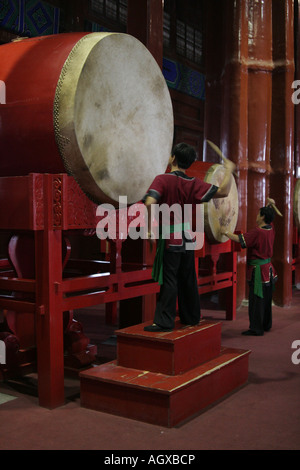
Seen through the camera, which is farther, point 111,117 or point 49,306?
point 111,117

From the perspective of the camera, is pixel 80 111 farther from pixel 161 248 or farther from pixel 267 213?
pixel 267 213

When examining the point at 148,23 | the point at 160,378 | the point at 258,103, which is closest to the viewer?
the point at 160,378

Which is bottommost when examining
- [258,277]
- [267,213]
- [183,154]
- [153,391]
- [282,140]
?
[153,391]

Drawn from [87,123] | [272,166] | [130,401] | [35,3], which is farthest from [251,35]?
[130,401]

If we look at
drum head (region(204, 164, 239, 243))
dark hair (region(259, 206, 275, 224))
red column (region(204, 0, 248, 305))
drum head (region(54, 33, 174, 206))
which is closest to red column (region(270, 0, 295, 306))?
red column (region(204, 0, 248, 305))

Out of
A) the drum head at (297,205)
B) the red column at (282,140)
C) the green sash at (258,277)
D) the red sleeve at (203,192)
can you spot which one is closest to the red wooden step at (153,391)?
the red sleeve at (203,192)

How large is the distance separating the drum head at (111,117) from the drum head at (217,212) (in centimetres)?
117

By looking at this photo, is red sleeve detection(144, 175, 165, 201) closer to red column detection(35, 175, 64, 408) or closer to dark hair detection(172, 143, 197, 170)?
dark hair detection(172, 143, 197, 170)

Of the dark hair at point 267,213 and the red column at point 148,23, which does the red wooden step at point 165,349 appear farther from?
the red column at point 148,23

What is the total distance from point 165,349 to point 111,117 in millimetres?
1279

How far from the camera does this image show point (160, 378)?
256 centimetres

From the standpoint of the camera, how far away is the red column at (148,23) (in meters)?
3.93

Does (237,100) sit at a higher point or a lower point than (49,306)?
higher

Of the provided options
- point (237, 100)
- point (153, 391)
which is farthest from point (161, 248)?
point (237, 100)
